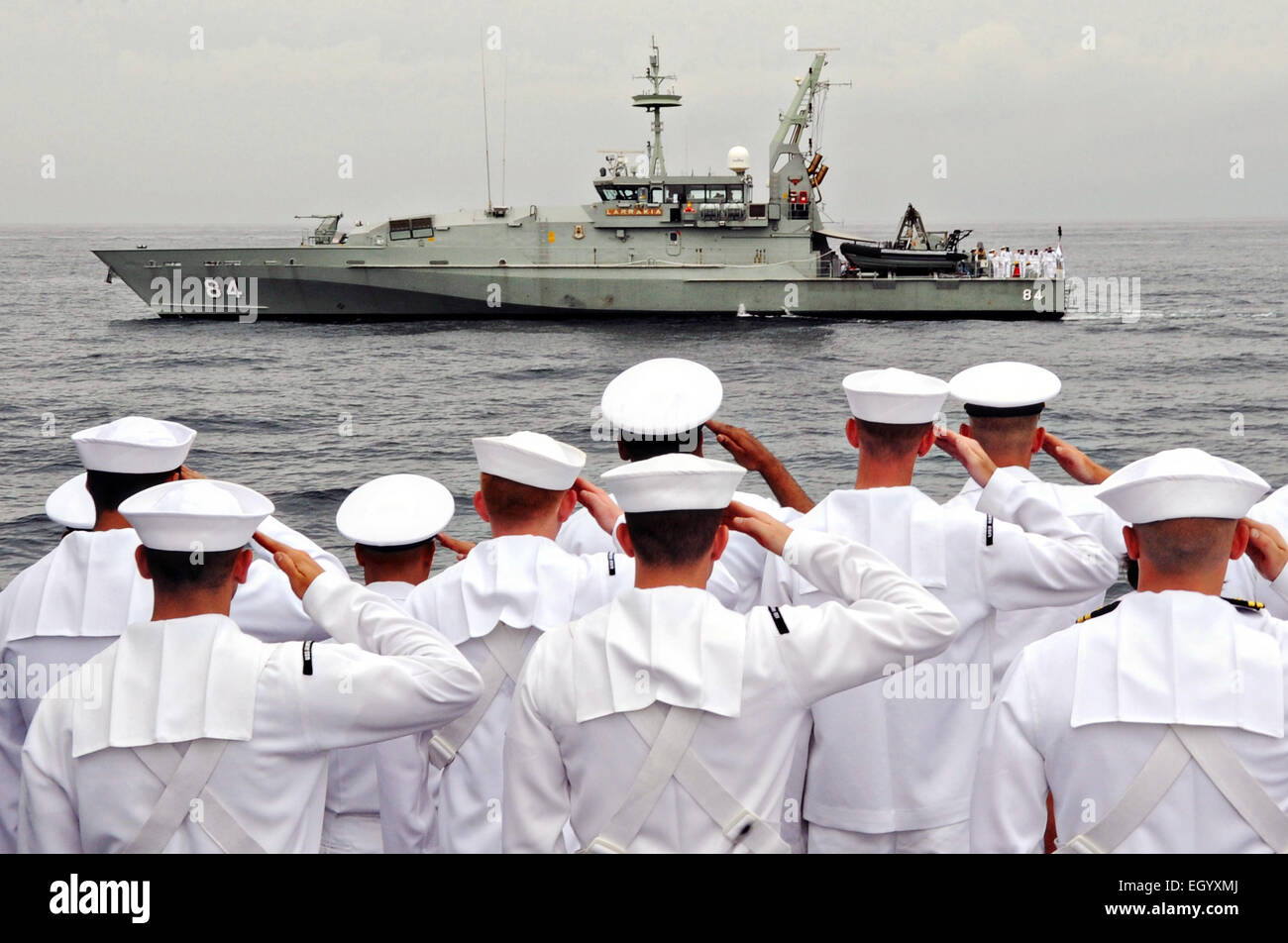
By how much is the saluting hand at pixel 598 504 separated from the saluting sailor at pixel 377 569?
1.13ft

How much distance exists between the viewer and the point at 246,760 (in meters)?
2.34

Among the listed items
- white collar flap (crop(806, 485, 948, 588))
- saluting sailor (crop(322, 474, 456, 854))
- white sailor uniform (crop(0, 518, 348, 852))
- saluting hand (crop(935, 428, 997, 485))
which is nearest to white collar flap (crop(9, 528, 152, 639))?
white sailor uniform (crop(0, 518, 348, 852))

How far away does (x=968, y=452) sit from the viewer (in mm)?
3246

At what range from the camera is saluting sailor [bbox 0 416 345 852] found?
10.1ft

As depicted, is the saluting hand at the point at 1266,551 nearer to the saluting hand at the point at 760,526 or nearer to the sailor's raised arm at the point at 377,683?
the saluting hand at the point at 760,526

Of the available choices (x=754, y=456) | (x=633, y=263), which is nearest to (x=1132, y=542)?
(x=754, y=456)

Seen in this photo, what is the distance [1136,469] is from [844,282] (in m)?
34.2

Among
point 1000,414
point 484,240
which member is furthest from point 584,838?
point 484,240

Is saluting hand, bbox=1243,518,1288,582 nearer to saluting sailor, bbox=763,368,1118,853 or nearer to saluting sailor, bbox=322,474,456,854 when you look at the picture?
saluting sailor, bbox=763,368,1118,853

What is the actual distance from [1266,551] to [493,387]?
26.7m

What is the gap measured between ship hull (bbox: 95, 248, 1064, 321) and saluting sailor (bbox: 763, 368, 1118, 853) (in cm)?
3196
